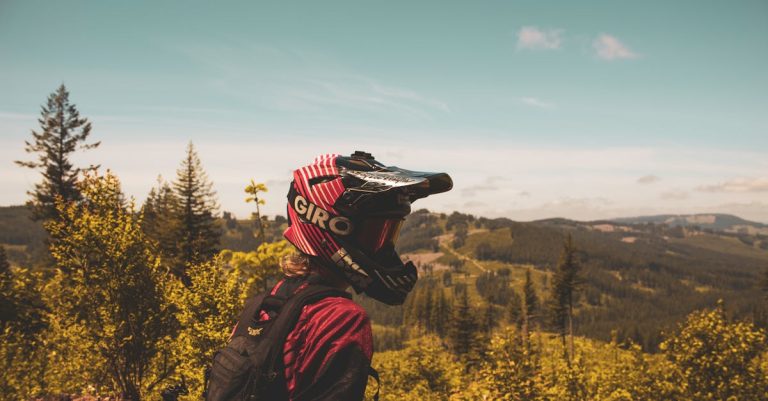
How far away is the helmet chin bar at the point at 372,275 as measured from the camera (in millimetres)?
2684

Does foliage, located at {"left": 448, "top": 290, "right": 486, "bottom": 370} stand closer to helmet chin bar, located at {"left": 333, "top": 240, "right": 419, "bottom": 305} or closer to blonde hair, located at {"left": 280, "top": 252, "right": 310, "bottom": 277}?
helmet chin bar, located at {"left": 333, "top": 240, "right": 419, "bottom": 305}

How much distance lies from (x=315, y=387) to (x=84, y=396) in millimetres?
19153

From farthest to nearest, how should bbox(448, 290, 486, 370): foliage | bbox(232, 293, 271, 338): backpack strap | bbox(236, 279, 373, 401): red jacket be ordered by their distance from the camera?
bbox(448, 290, 486, 370): foliage, bbox(232, 293, 271, 338): backpack strap, bbox(236, 279, 373, 401): red jacket

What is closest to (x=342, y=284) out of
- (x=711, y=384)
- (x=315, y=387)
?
(x=315, y=387)

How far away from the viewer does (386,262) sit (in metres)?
2.87

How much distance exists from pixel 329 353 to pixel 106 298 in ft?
42.7

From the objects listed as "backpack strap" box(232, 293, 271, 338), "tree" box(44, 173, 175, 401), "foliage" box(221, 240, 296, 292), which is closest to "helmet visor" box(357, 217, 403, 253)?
"backpack strap" box(232, 293, 271, 338)

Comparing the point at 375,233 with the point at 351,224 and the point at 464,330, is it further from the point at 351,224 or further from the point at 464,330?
the point at 464,330

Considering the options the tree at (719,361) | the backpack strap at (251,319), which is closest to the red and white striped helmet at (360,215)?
the backpack strap at (251,319)

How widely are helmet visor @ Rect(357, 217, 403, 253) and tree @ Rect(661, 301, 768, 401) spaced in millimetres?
24234

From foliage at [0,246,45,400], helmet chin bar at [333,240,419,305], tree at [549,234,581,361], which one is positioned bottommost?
tree at [549,234,581,361]

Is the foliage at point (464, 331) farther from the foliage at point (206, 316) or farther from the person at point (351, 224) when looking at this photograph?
the person at point (351, 224)

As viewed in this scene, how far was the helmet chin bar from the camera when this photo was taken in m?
2.68

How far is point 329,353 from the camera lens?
219cm
